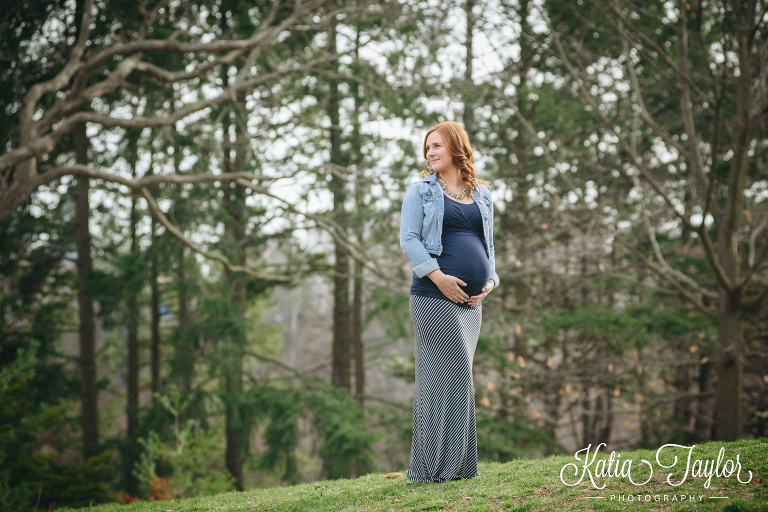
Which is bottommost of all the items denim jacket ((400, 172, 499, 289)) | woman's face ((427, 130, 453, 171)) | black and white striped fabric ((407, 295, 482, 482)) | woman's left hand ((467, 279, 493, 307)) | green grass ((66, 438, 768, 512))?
green grass ((66, 438, 768, 512))

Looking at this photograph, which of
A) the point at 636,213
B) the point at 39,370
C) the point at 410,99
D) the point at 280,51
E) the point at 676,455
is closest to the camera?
the point at 676,455

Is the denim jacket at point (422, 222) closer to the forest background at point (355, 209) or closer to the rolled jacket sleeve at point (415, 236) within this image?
the rolled jacket sleeve at point (415, 236)

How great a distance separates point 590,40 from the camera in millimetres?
11180

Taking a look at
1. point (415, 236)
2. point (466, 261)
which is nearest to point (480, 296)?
point (466, 261)

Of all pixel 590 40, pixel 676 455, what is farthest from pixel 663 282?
pixel 676 455

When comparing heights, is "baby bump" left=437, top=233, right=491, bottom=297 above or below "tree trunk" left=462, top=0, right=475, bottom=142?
below

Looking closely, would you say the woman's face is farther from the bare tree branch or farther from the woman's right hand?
the bare tree branch

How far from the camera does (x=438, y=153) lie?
3.78m

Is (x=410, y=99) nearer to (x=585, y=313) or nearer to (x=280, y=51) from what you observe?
(x=280, y=51)

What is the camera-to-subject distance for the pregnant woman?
3.71 m

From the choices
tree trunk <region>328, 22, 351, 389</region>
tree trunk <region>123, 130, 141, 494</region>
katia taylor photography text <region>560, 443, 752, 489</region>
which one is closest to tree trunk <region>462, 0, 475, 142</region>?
tree trunk <region>328, 22, 351, 389</region>

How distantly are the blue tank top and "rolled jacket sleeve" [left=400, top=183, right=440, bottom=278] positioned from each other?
0.10m

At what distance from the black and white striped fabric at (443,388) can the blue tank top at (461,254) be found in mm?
91

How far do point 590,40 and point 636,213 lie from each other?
3.76 m
